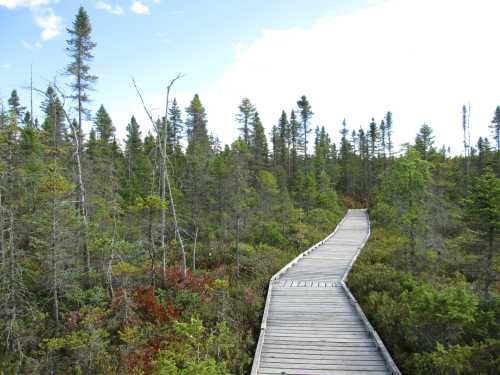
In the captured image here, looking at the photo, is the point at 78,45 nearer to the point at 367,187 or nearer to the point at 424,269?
the point at 424,269

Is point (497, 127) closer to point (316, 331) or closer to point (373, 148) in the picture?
point (373, 148)

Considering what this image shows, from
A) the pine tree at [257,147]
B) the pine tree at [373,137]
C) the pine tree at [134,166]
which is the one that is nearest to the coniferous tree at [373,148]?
the pine tree at [373,137]

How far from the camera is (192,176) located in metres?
22.2

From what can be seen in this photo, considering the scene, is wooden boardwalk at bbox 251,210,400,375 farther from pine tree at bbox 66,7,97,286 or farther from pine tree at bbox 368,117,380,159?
pine tree at bbox 368,117,380,159

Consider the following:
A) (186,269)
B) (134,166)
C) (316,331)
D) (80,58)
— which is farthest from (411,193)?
(134,166)

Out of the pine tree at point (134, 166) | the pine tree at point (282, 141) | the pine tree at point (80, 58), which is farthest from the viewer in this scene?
the pine tree at point (282, 141)

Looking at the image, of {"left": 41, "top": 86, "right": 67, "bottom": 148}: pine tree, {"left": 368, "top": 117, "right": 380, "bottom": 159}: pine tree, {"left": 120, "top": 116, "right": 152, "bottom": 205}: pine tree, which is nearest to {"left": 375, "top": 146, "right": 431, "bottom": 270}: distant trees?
{"left": 41, "top": 86, "right": 67, "bottom": 148}: pine tree

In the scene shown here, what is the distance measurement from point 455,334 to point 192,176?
1811 centimetres

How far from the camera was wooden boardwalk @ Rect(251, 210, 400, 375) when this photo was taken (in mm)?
6570

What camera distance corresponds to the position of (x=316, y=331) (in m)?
8.16

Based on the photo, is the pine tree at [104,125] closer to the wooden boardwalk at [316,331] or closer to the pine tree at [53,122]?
the pine tree at [53,122]

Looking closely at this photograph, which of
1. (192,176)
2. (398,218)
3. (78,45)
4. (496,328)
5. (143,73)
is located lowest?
(496,328)

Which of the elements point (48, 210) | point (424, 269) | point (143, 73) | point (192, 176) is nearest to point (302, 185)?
point (192, 176)

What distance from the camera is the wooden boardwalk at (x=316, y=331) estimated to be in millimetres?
6570
